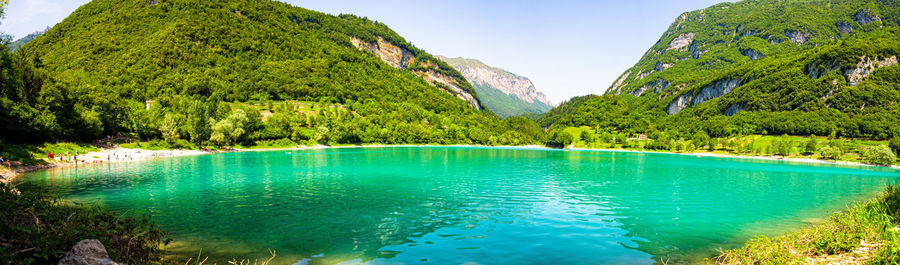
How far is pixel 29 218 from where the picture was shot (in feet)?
30.0

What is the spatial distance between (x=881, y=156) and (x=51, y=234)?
14910 centimetres

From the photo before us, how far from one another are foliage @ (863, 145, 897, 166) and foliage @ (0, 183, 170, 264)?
14678 centimetres

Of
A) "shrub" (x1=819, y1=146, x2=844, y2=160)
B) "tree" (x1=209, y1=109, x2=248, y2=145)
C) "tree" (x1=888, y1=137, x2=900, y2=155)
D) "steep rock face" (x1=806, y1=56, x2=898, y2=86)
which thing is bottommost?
"shrub" (x1=819, y1=146, x2=844, y2=160)

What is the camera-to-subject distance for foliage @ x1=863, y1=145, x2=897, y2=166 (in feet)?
306

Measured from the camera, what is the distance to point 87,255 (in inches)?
311

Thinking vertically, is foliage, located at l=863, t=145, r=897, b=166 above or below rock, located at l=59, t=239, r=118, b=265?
below

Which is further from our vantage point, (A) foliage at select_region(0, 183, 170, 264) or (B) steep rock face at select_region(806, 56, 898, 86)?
(B) steep rock face at select_region(806, 56, 898, 86)

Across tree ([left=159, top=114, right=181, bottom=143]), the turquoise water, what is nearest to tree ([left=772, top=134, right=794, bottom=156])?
the turquoise water

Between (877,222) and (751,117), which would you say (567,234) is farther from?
(751,117)

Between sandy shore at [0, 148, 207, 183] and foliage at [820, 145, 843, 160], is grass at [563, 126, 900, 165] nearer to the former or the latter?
foliage at [820, 145, 843, 160]

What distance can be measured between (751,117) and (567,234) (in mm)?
228655

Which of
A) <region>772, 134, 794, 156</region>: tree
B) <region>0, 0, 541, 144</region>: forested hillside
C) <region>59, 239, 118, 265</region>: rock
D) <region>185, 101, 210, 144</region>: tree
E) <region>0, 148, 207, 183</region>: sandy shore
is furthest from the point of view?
<region>772, 134, 794, 156</region>: tree

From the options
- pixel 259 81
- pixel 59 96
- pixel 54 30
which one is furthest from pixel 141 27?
pixel 59 96

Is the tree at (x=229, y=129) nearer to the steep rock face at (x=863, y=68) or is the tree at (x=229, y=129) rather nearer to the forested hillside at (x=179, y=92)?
the forested hillside at (x=179, y=92)
